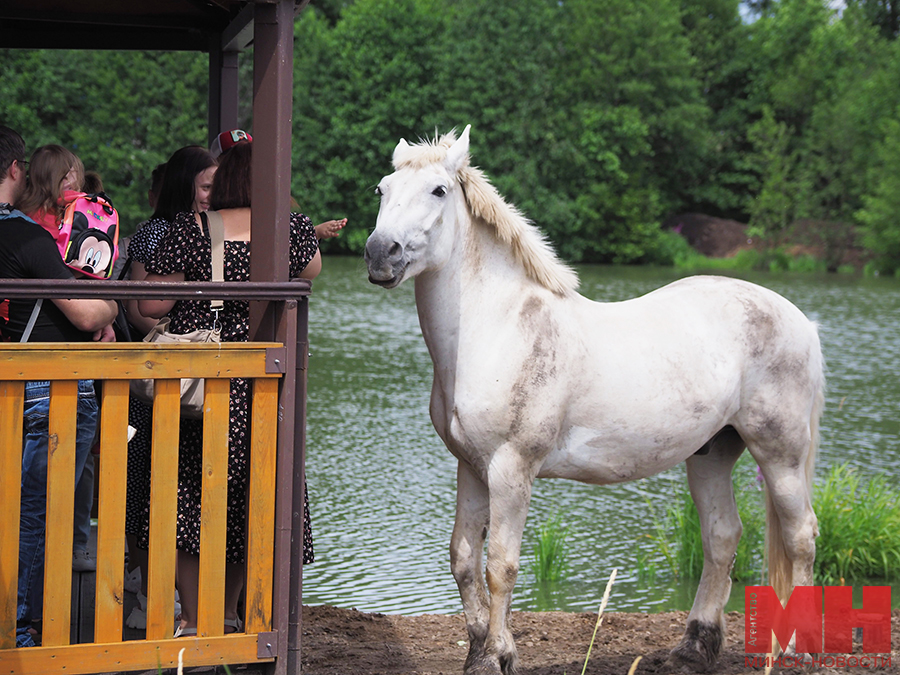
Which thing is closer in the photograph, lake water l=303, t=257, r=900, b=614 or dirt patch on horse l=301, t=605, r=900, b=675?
dirt patch on horse l=301, t=605, r=900, b=675

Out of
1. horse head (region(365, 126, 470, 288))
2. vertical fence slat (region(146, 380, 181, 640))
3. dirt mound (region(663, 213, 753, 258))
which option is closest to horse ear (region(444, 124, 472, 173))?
horse head (region(365, 126, 470, 288))

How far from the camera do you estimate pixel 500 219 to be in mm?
3732

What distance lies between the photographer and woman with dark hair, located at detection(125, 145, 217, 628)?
385 centimetres

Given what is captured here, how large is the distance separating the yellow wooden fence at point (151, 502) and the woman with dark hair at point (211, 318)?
0.15 m

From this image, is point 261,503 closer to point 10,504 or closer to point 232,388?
point 232,388

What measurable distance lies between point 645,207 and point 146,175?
20454 mm

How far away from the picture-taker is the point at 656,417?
3.85 metres

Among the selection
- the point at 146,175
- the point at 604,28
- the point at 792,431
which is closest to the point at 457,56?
the point at 604,28

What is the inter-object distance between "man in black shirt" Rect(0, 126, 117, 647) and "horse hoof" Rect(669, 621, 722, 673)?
2588mm

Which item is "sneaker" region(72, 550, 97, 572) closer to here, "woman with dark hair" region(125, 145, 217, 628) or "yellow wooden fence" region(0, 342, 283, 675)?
"woman with dark hair" region(125, 145, 217, 628)

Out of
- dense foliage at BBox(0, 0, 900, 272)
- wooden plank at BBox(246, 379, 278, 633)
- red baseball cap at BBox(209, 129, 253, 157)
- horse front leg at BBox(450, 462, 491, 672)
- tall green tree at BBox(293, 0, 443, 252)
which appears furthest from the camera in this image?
tall green tree at BBox(293, 0, 443, 252)

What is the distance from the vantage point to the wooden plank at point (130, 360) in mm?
2918

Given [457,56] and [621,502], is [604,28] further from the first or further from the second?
[621,502]

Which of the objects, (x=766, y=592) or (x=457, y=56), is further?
(x=457, y=56)
